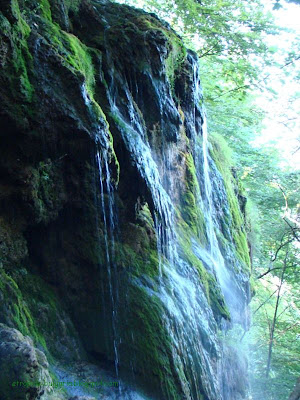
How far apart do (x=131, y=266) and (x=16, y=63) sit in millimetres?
2975

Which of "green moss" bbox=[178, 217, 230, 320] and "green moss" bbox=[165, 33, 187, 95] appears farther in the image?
"green moss" bbox=[165, 33, 187, 95]

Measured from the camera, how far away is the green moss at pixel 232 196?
1120 cm

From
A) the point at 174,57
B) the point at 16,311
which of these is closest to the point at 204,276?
the point at 16,311

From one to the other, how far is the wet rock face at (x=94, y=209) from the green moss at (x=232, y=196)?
4.53 metres

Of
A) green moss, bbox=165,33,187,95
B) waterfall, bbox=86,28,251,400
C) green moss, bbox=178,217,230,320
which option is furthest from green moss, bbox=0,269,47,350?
green moss, bbox=165,33,187,95

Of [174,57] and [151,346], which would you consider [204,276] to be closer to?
[151,346]

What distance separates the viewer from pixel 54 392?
11.2 feet

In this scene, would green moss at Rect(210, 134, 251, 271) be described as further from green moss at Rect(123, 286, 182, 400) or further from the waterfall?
green moss at Rect(123, 286, 182, 400)

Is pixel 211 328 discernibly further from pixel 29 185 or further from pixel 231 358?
pixel 29 185

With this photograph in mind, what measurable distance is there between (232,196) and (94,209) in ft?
24.8

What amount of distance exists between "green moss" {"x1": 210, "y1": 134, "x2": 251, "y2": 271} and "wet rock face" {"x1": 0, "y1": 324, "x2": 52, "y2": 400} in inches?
324

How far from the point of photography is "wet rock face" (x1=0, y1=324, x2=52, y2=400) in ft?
9.54

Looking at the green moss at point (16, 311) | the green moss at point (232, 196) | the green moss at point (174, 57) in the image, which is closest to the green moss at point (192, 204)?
the green moss at point (174, 57)

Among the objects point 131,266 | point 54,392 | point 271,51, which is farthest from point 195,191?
point 54,392
